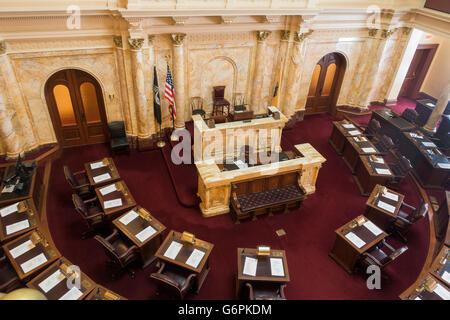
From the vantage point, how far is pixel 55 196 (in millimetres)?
8953

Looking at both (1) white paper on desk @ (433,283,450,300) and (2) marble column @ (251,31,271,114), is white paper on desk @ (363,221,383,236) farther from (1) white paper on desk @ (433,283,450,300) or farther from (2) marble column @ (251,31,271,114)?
(2) marble column @ (251,31,271,114)

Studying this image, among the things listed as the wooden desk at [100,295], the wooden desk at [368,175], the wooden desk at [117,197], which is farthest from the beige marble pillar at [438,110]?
the wooden desk at [100,295]

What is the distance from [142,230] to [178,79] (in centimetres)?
548

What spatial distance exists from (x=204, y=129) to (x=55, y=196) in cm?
459

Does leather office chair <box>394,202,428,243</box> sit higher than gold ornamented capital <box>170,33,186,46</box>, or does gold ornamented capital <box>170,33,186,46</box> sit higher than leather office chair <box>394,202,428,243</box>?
gold ornamented capital <box>170,33,186,46</box>

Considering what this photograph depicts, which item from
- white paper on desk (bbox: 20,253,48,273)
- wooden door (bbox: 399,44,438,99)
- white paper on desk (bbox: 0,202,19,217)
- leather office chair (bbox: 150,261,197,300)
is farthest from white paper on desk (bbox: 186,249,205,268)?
wooden door (bbox: 399,44,438,99)

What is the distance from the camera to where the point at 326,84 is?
13453mm

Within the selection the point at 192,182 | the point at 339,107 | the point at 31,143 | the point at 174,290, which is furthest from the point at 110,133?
the point at 339,107

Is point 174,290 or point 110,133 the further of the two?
point 110,133

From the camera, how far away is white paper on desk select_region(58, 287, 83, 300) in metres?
5.48

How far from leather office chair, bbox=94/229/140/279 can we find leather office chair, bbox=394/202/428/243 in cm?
633

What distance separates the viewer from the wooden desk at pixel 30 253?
19.7 ft
